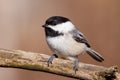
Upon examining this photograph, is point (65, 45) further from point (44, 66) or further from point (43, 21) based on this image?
point (43, 21)

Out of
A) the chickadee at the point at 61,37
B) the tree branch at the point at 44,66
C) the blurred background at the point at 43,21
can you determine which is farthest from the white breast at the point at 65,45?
the blurred background at the point at 43,21

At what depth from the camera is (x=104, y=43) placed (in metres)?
3.40

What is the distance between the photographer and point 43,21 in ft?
11.2

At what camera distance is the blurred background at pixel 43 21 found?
339 centimetres

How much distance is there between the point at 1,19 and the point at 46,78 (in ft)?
1.96

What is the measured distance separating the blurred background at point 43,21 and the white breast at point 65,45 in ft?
2.98

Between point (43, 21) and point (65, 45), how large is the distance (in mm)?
1042

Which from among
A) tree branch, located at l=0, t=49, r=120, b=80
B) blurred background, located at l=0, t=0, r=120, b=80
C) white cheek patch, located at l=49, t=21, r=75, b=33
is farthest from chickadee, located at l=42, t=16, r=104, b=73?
blurred background, located at l=0, t=0, r=120, b=80

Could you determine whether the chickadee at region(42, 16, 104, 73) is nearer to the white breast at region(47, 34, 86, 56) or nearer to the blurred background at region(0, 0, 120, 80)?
the white breast at region(47, 34, 86, 56)

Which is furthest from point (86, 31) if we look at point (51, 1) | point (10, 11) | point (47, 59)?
point (47, 59)

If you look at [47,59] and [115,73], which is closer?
[115,73]

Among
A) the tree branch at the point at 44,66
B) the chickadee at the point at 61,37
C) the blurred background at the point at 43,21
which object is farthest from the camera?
the blurred background at the point at 43,21

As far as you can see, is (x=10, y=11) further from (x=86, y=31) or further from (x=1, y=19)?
(x=86, y=31)

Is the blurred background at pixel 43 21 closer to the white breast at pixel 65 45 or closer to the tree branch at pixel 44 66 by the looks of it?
the white breast at pixel 65 45
